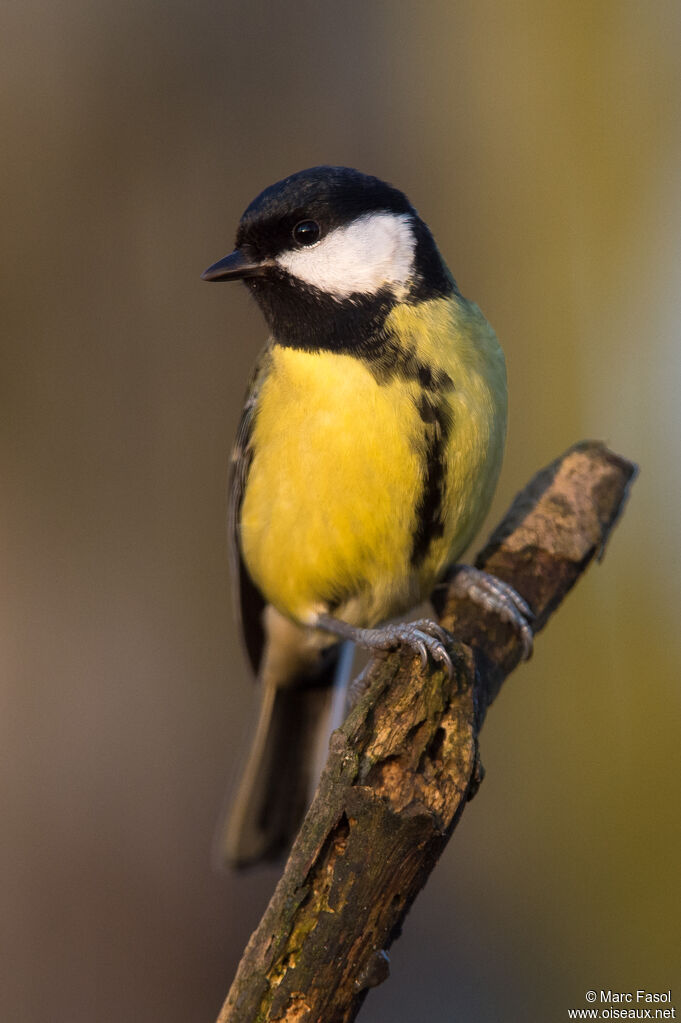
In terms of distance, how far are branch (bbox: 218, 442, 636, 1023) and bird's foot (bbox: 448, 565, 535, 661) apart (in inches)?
15.4

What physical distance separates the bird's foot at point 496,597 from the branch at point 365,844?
392 millimetres

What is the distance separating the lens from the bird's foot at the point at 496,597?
2059 millimetres

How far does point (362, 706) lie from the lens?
5.06 ft

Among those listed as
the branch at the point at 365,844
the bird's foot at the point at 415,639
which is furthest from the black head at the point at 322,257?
the branch at the point at 365,844

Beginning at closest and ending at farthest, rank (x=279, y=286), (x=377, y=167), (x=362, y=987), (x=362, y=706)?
(x=362, y=987) < (x=362, y=706) < (x=279, y=286) < (x=377, y=167)

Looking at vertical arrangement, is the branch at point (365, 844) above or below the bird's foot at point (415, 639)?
below

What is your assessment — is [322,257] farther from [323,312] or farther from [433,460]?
[433,460]

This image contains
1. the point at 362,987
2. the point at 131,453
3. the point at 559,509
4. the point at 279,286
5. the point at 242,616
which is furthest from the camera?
the point at 131,453

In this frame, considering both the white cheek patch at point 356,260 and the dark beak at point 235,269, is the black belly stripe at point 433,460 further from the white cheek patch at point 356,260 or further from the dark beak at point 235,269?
the dark beak at point 235,269

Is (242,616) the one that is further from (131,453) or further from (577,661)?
(577,661)

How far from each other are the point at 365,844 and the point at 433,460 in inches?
31.9

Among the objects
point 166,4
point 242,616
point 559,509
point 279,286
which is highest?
point 166,4

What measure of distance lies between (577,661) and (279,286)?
2.61m

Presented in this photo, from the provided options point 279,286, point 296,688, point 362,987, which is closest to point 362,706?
point 362,987
